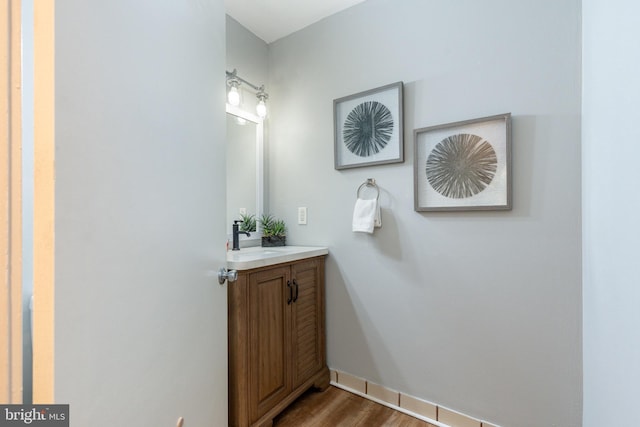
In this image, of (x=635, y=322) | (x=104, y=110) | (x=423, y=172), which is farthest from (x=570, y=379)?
(x=104, y=110)

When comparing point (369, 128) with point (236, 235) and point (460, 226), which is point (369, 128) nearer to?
point (460, 226)

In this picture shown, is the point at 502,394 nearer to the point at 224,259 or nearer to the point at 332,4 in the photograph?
the point at 224,259

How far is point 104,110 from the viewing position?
75cm

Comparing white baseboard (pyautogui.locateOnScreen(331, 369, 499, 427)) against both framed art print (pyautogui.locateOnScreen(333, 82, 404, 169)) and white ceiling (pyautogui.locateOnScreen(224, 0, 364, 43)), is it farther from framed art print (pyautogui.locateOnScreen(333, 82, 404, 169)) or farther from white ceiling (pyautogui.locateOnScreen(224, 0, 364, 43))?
white ceiling (pyautogui.locateOnScreen(224, 0, 364, 43))

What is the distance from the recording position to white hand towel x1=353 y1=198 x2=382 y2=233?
1.65 m

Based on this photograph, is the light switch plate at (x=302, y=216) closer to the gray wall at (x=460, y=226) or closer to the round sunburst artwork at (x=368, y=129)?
the gray wall at (x=460, y=226)

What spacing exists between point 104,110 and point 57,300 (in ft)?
1.60

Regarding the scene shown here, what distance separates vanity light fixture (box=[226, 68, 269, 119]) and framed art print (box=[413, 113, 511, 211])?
3.66ft

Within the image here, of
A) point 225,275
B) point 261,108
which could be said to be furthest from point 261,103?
point 225,275

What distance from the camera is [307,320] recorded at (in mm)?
1778

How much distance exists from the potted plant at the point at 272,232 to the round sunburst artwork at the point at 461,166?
1079 millimetres

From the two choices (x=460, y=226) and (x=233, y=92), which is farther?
(x=233, y=92)

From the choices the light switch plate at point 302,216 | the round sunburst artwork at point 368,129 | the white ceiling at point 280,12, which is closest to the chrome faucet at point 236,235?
the light switch plate at point 302,216

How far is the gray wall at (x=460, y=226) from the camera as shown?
4.10 feet
